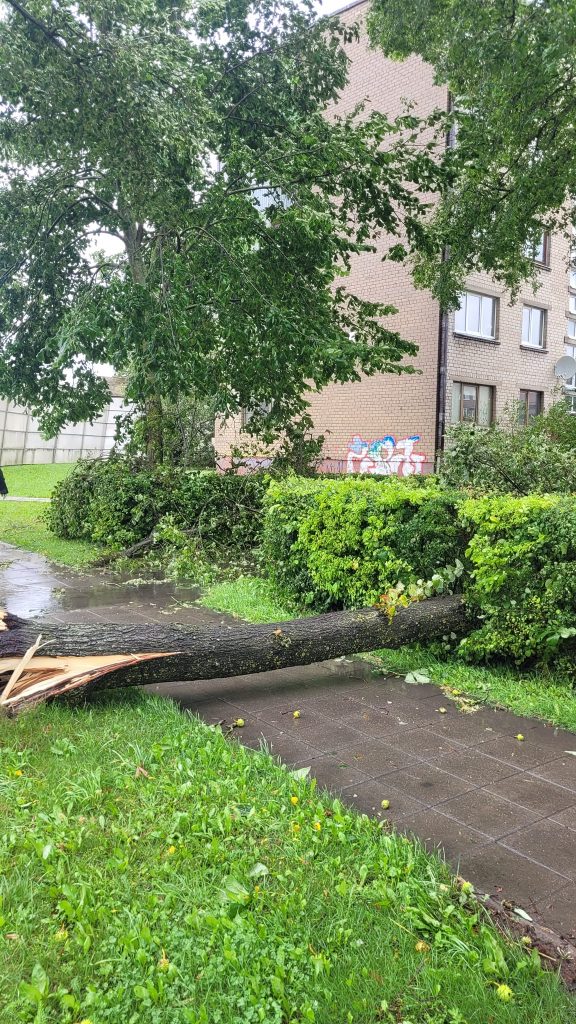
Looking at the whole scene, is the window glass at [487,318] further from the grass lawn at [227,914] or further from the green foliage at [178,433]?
the grass lawn at [227,914]

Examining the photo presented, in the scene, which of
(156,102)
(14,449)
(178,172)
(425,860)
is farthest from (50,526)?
(14,449)

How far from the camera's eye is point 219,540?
1061 centimetres

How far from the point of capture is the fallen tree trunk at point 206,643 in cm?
445

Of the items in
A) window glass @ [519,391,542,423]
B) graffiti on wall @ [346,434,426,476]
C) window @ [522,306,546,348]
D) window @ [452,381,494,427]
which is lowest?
graffiti on wall @ [346,434,426,476]

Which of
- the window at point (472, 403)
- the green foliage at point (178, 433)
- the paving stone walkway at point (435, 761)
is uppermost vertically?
the window at point (472, 403)

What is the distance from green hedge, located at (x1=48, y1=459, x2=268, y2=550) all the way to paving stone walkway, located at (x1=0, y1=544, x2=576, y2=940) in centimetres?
494

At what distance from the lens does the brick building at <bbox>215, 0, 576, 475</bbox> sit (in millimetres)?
17859

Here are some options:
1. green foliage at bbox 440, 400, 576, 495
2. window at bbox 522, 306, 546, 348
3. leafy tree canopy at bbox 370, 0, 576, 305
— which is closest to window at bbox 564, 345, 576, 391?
window at bbox 522, 306, 546, 348

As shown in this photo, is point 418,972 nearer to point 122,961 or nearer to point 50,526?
point 122,961

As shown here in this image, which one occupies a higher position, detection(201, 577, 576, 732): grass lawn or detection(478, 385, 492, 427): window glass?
detection(478, 385, 492, 427): window glass

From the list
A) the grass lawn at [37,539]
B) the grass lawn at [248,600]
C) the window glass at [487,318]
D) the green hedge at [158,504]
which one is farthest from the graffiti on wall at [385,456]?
the grass lawn at [248,600]

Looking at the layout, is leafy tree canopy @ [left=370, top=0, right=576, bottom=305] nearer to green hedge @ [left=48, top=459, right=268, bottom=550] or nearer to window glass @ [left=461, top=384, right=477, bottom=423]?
green hedge @ [left=48, top=459, right=268, bottom=550]

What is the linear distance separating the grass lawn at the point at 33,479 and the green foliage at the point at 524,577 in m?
15.9

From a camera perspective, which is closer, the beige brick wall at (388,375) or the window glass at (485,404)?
the beige brick wall at (388,375)
